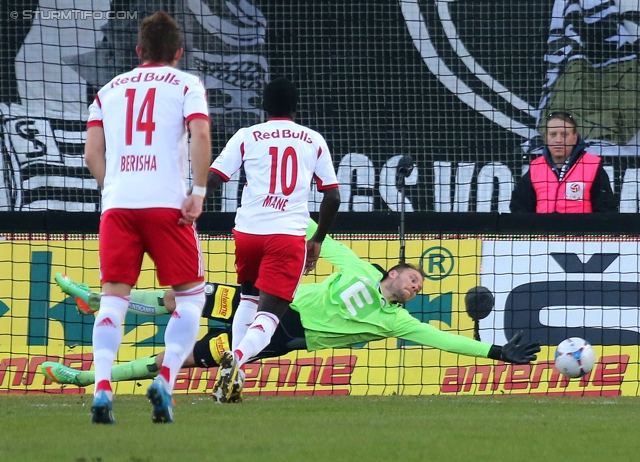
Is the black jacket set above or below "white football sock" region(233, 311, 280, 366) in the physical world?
above

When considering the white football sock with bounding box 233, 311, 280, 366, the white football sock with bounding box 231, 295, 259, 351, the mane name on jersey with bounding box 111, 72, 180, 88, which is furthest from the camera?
the white football sock with bounding box 231, 295, 259, 351

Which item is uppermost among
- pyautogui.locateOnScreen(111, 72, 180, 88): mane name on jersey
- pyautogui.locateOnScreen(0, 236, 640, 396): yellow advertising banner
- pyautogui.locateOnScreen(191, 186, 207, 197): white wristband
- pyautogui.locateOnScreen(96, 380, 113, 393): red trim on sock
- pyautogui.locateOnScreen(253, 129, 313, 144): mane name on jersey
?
pyautogui.locateOnScreen(111, 72, 180, 88): mane name on jersey

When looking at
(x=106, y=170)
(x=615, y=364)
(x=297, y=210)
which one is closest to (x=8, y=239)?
(x=297, y=210)

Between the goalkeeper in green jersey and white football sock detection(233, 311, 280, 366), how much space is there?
32.8 inches

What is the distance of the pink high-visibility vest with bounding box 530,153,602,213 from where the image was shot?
9.05 m

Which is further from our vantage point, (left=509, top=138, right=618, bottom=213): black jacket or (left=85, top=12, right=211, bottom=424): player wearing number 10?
(left=509, top=138, right=618, bottom=213): black jacket

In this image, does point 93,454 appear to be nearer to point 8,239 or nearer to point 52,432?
point 52,432

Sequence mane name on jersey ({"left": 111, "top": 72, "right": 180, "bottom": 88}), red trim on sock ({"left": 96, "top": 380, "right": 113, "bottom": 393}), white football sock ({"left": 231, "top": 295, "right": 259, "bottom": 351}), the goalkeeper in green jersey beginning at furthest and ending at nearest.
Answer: the goalkeeper in green jersey < white football sock ({"left": 231, "top": 295, "right": 259, "bottom": 351}) < mane name on jersey ({"left": 111, "top": 72, "right": 180, "bottom": 88}) < red trim on sock ({"left": 96, "top": 380, "right": 113, "bottom": 393})

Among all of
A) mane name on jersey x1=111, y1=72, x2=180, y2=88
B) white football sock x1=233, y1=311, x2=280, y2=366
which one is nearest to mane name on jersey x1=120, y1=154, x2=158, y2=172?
mane name on jersey x1=111, y1=72, x2=180, y2=88

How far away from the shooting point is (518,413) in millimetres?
6070


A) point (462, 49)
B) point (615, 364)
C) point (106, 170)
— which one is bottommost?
point (615, 364)

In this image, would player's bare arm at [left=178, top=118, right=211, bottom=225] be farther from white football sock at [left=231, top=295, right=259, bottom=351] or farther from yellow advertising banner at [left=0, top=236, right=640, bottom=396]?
yellow advertising banner at [left=0, top=236, right=640, bottom=396]

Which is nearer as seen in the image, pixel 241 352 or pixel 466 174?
pixel 241 352

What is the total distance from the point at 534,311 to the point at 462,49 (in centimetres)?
592
